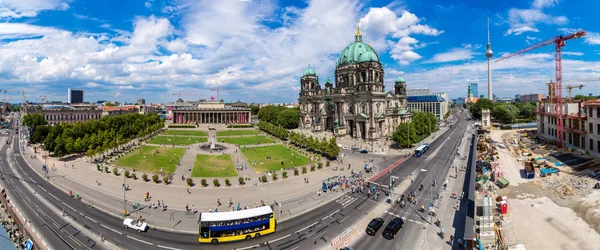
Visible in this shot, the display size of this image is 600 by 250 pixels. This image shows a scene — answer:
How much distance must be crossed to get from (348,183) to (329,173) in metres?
8.66

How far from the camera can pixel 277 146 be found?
277ft

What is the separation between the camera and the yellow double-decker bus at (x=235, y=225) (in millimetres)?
29109

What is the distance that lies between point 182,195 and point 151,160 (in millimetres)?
26274

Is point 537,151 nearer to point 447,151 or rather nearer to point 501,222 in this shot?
point 447,151

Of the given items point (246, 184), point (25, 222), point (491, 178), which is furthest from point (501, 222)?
point (25, 222)

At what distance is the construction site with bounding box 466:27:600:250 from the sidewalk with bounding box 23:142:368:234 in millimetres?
21392

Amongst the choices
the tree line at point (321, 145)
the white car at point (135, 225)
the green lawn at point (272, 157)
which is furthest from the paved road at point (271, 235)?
the tree line at point (321, 145)

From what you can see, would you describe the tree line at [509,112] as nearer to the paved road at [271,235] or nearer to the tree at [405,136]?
the tree at [405,136]

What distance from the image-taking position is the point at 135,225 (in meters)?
31.8

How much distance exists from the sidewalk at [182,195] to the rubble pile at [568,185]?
32.4 metres

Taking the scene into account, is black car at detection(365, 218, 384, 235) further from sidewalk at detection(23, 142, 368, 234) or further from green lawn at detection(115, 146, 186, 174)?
green lawn at detection(115, 146, 186, 174)

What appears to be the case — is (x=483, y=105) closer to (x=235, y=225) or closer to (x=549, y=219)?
(x=549, y=219)

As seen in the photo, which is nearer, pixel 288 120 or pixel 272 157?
pixel 272 157

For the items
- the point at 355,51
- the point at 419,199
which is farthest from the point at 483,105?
the point at 419,199
